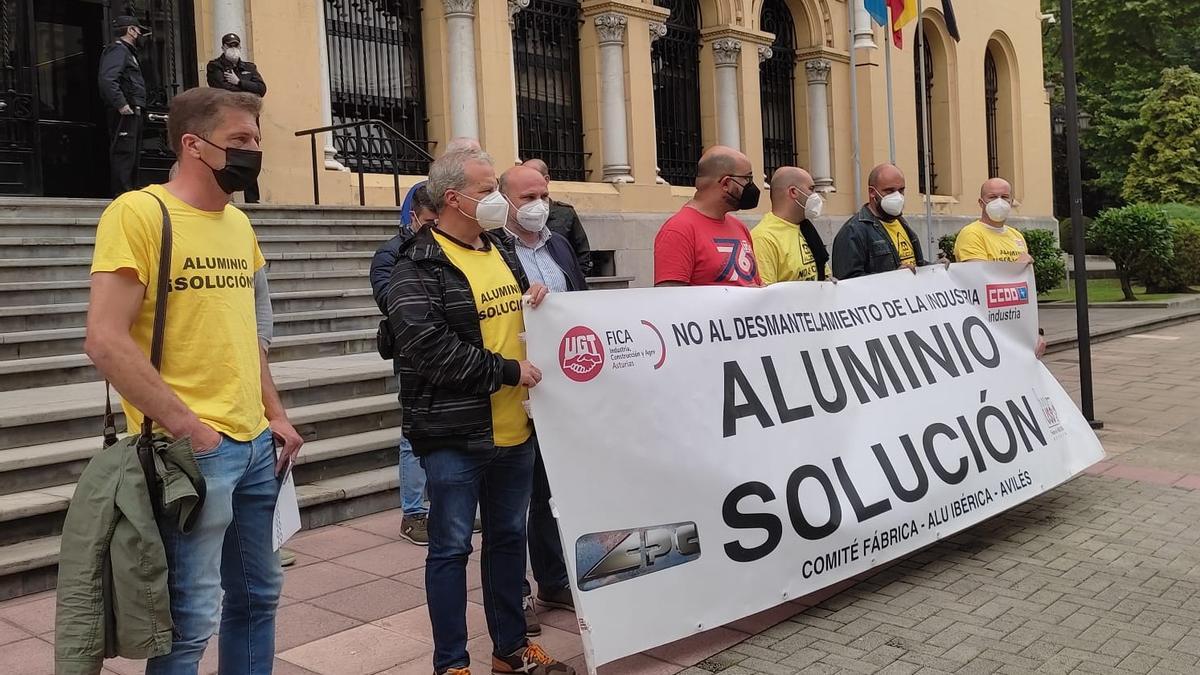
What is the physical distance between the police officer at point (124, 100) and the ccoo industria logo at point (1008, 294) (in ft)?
26.0

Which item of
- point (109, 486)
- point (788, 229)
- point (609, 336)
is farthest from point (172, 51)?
point (109, 486)

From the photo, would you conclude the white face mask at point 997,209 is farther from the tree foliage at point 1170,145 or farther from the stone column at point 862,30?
the tree foliage at point 1170,145

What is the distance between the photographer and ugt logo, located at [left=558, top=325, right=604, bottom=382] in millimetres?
3861

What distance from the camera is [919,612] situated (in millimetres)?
4449

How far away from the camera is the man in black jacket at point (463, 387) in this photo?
342 cm


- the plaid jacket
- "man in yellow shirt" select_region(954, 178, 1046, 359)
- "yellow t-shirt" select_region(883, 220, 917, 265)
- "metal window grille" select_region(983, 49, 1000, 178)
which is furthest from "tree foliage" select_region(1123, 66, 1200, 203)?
the plaid jacket

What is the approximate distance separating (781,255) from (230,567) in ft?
11.3

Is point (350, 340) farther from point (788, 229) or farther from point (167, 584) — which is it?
point (167, 584)

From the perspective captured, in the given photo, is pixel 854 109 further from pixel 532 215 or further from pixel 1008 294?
pixel 532 215

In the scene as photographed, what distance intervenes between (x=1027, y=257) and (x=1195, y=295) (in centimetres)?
1545

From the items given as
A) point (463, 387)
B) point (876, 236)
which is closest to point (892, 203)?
point (876, 236)

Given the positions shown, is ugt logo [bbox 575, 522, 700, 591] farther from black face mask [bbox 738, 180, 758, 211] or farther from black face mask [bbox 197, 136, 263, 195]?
black face mask [bbox 197, 136, 263, 195]

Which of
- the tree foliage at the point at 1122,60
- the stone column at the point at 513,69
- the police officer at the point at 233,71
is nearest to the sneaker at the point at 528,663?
the police officer at the point at 233,71

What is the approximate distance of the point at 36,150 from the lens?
11328 millimetres
